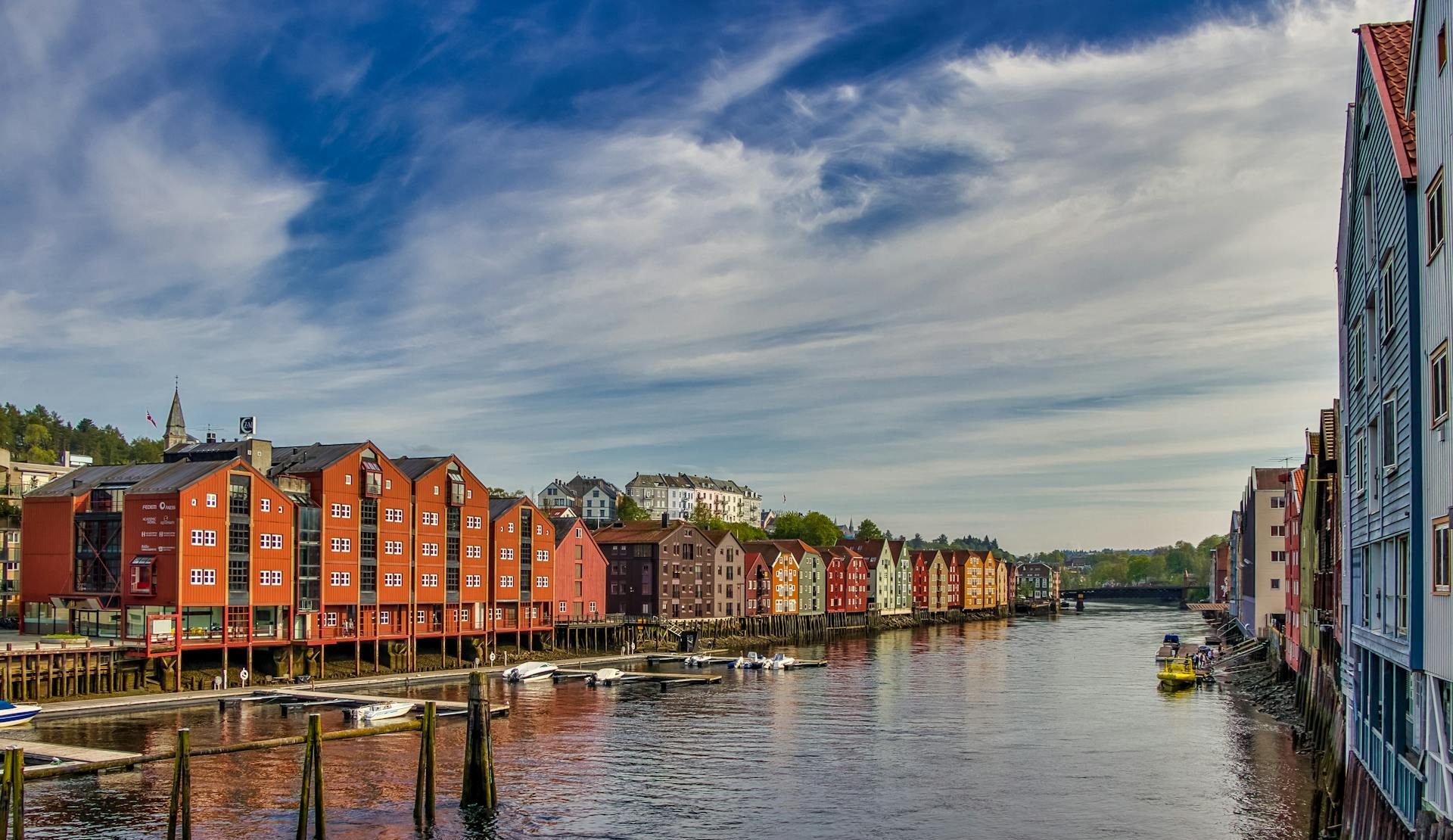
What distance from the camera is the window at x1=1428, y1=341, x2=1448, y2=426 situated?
21016mm

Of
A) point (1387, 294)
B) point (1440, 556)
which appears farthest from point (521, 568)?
point (1440, 556)

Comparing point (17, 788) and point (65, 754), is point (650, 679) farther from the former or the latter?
point (17, 788)

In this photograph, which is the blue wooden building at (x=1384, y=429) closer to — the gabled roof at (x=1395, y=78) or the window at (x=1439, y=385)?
the gabled roof at (x=1395, y=78)

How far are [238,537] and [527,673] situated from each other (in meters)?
22.5

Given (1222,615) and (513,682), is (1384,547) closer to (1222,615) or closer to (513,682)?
(513,682)

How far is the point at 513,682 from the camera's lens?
8812cm

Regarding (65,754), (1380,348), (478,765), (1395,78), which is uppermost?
(1395,78)

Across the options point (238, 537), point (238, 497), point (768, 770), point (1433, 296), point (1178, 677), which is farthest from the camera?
point (1178, 677)

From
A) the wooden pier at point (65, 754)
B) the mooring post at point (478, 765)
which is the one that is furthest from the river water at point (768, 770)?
the wooden pier at point (65, 754)

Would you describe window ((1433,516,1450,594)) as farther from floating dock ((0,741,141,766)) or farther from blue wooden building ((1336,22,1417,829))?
floating dock ((0,741,141,766))

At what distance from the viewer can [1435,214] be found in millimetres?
21797

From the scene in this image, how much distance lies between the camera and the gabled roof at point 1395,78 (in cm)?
2348

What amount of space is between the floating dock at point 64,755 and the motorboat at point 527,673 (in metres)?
40.2

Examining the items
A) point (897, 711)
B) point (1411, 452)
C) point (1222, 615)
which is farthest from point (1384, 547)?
point (1222, 615)
